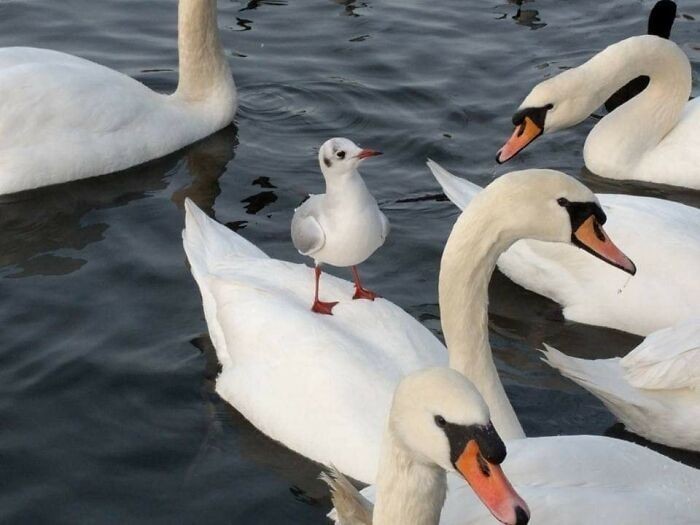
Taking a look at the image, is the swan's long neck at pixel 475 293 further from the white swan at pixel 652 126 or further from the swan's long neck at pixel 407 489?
the white swan at pixel 652 126

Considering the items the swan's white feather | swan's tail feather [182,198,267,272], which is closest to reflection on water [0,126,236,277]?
swan's tail feather [182,198,267,272]

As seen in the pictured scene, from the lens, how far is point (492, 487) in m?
4.69

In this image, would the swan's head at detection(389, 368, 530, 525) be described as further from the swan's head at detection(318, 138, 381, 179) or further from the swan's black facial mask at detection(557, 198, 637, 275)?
the swan's head at detection(318, 138, 381, 179)

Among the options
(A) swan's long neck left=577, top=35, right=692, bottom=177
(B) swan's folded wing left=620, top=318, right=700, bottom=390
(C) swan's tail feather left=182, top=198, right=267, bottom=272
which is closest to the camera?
(B) swan's folded wing left=620, top=318, right=700, bottom=390

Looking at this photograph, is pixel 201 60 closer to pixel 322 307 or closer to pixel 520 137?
pixel 520 137

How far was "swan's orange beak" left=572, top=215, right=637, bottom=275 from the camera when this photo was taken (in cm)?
654

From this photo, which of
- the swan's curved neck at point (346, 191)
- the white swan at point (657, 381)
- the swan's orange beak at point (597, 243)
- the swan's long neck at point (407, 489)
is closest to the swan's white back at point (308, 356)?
the swan's curved neck at point (346, 191)

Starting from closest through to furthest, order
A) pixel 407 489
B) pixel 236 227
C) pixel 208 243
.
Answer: pixel 407 489 < pixel 208 243 < pixel 236 227

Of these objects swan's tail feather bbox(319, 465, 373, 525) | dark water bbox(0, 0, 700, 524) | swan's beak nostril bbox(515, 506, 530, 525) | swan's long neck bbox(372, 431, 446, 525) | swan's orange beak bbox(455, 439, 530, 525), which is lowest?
dark water bbox(0, 0, 700, 524)

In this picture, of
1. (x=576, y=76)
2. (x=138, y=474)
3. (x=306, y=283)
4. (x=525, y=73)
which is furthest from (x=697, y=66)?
(x=138, y=474)

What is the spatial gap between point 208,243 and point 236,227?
137 centimetres

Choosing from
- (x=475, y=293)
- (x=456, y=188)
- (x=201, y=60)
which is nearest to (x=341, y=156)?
(x=475, y=293)

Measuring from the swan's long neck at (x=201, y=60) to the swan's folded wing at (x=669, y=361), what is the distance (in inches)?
185

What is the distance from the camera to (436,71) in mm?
12023
